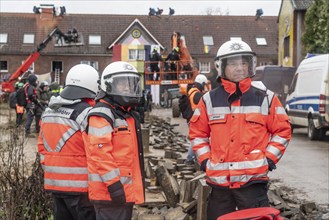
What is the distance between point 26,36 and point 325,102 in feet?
140

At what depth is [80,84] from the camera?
5633 mm

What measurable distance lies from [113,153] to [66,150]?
668mm

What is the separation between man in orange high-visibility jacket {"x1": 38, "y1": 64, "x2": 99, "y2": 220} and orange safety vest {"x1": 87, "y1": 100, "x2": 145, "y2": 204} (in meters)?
0.32

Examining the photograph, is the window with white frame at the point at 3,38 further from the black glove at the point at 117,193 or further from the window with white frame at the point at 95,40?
the black glove at the point at 117,193

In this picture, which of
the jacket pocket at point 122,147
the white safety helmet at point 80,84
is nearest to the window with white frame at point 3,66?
the white safety helmet at point 80,84

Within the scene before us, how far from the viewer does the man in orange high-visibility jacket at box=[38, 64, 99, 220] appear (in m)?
5.31

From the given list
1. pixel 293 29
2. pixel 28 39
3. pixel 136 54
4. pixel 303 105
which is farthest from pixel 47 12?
pixel 303 105

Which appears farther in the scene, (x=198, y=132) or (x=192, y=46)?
(x=192, y=46)

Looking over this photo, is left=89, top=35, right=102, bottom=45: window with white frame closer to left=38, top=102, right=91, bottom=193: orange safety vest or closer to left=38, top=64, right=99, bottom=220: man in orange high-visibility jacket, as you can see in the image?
left=38, top=64, right=99, bottom=220: man in orange high-visibility jacket

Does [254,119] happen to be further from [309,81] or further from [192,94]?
[309,81]

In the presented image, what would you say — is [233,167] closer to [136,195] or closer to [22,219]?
[136,195]

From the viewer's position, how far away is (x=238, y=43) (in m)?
5.34

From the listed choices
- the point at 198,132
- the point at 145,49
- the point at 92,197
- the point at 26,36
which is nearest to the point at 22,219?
the point at 92,197

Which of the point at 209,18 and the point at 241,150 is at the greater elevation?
the point at 209,18
